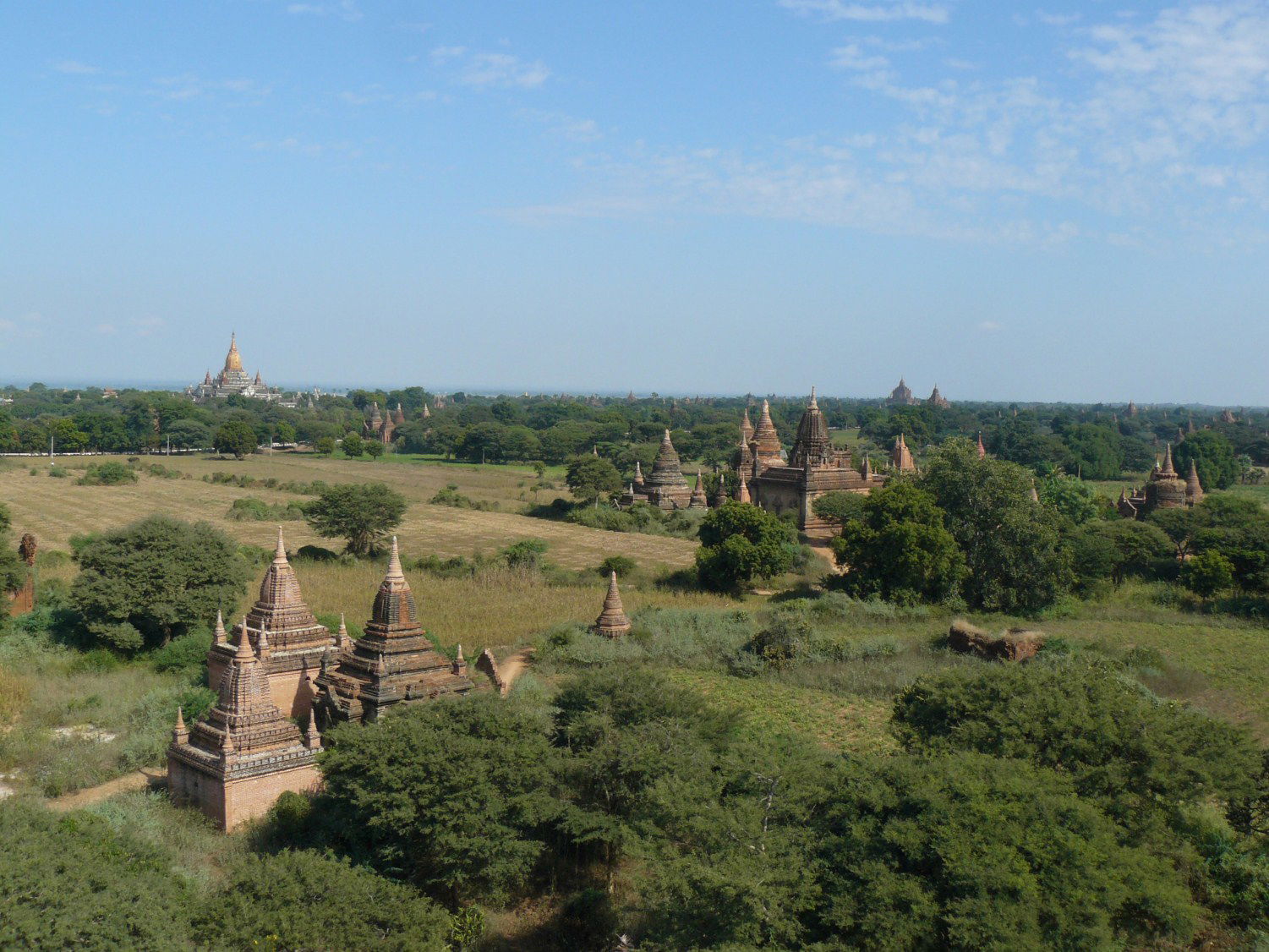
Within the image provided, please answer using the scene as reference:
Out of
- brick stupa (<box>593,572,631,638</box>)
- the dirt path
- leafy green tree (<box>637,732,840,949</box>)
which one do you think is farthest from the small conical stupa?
leafy green tree (<box>637,732,840,949</box>)

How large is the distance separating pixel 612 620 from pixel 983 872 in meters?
18.5

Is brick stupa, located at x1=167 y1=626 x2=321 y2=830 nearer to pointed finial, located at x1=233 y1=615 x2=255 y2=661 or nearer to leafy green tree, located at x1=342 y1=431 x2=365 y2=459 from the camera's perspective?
pointed finial, located at x1=233 y1=615 x2=255 y2=661

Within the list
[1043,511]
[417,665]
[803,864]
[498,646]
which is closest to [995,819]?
[803,864]

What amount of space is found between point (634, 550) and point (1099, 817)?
36.8 meters

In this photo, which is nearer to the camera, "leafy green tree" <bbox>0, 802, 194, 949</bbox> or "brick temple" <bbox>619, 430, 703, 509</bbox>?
"leafy green tree" <bbox>0, 802, 194, 949</bbox>

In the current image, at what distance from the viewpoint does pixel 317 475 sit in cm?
8406

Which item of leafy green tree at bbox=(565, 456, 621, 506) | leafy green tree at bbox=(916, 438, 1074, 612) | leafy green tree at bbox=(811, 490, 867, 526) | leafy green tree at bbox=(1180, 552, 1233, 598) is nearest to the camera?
leafy green tree at bbox=(916, 438, 1074, 612)

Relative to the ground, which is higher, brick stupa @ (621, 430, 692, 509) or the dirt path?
brick stupa @ (621, 430, 692, 509)

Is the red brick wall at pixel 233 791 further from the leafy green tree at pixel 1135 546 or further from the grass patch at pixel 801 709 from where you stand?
the leafy green tree at pixel 1135 546

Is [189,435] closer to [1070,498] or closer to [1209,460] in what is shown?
[1070,498]

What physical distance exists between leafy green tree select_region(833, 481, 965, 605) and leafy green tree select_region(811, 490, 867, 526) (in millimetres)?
10411

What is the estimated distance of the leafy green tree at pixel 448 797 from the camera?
1394 cm

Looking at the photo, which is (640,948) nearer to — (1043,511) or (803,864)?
(803,864)

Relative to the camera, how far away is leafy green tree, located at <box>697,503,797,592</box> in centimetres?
3838
